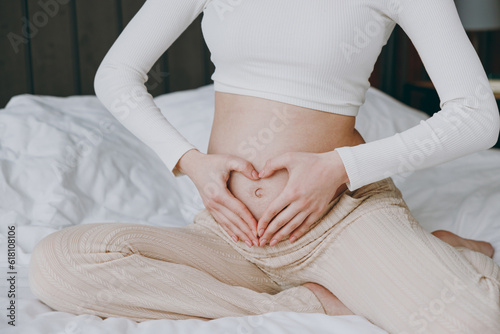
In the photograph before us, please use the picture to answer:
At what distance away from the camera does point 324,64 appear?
959 mm

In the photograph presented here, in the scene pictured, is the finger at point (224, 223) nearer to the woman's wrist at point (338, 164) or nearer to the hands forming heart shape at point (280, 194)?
the hands forming heart shape at point (280, 194)

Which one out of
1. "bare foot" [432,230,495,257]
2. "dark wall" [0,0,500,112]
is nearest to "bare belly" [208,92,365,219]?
"bare foot" [432,230,495,257]

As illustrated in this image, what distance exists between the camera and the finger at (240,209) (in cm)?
91

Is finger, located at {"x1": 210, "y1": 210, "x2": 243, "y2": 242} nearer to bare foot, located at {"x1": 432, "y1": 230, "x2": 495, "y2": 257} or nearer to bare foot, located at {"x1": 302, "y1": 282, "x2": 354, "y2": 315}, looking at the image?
bare foot, located at {"x1": 302, "y1": 282, "x2": 354, "y2": 315}

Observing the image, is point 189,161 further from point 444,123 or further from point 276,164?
point 444,123

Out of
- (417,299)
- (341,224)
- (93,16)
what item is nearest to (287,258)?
(341,224)

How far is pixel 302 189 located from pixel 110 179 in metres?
0.71

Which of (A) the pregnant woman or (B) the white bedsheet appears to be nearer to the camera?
(A) the pregnant woman

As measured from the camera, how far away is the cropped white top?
888 mm

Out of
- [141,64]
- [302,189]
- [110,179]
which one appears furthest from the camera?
[110,179]

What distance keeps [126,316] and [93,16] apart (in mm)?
1392

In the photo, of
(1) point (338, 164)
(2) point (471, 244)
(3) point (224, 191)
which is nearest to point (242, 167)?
(3) point (224, 191)

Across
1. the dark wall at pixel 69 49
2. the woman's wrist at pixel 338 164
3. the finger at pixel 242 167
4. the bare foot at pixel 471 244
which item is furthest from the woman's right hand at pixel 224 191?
the dark wall at pixel 69 49

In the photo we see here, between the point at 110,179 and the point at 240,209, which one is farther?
the point at 110,179
